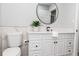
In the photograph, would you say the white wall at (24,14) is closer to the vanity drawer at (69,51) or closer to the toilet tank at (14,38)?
the toilet tank at (14,38)

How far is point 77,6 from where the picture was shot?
2318mm

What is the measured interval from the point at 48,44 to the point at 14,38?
648mm

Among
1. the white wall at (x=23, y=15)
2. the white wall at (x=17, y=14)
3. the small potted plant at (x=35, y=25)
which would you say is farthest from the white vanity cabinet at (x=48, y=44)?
the white wall at (x=17, y=14)

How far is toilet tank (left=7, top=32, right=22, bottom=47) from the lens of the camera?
211cm

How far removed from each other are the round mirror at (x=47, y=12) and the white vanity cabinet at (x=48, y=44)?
0.32 metres

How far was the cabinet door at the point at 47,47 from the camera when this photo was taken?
2186 millimetres

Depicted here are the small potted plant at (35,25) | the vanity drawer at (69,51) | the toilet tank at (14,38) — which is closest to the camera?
the toilet tank at (14,38)

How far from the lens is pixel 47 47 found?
2195 mm

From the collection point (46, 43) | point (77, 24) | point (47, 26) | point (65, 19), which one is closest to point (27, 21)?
point (47, 26)

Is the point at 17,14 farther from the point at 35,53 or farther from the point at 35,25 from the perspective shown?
the point at 35,53

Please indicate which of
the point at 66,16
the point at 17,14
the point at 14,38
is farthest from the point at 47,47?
the point at 17,14

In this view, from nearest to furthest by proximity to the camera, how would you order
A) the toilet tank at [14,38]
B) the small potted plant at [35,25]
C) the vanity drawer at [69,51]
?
the toilet tank at [14,38], the small potted plant at [35,25], the vanity drawer at [69,51]

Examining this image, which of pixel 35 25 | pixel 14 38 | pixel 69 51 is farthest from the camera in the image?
pixel 69 51

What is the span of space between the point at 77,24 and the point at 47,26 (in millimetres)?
601
